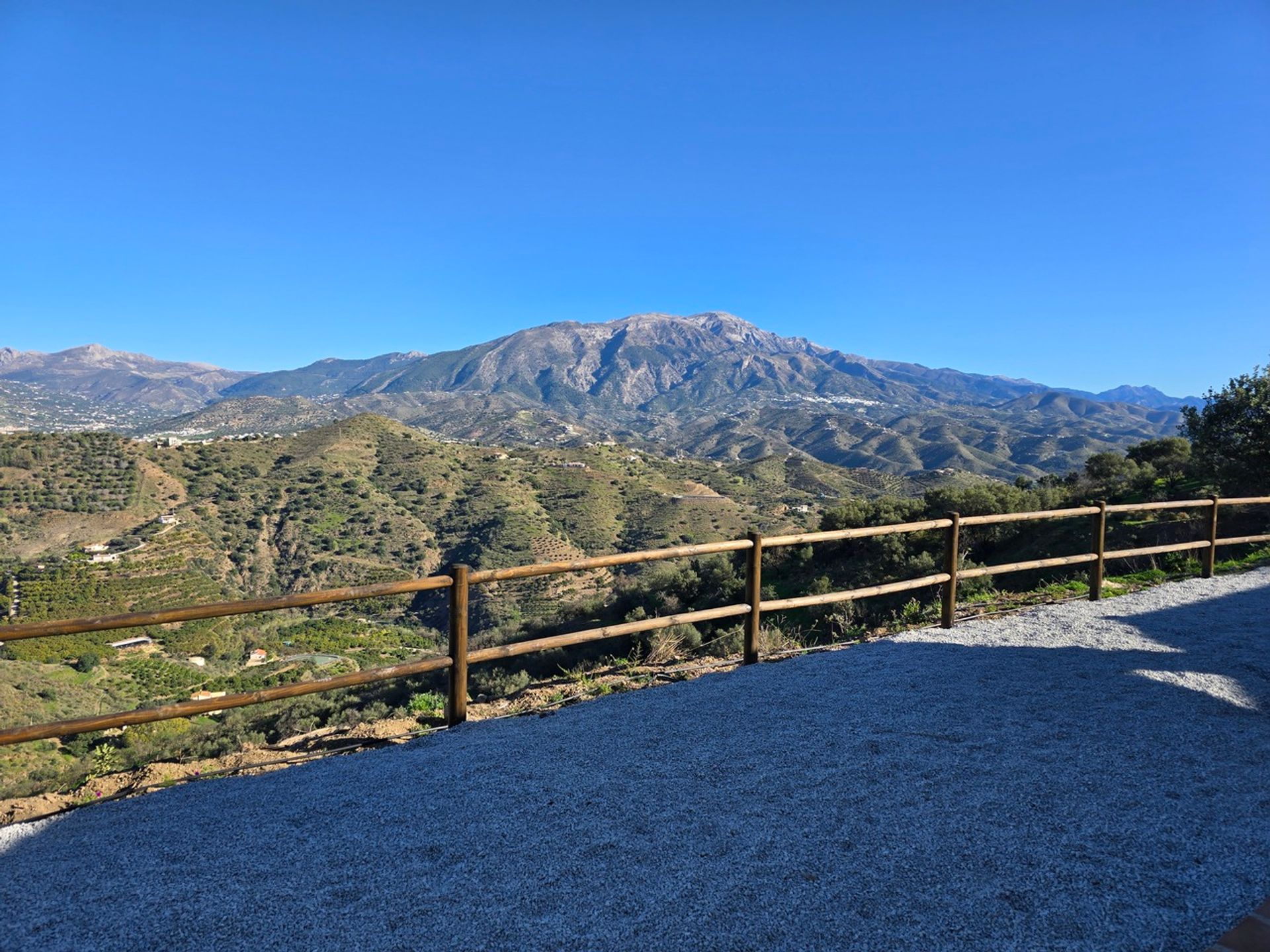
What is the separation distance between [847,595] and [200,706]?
16.8 ft

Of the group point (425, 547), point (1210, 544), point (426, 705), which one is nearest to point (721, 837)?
point (426, 705)

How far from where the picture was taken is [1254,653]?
5801mm

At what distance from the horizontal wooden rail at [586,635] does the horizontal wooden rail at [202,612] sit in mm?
618

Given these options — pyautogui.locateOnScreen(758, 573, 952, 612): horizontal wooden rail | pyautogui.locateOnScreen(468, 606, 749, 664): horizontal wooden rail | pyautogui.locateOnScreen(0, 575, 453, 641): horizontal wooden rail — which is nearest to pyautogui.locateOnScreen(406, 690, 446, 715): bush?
pyautogui.locateOnScreen(468, 606, 749, 664): horizontal wooden rail

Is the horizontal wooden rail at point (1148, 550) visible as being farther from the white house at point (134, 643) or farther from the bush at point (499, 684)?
the white house at point (134, 643)

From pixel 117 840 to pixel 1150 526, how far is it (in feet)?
54.4

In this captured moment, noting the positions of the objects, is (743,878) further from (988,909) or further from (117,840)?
(117,840)

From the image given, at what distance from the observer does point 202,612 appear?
3891 millimetres

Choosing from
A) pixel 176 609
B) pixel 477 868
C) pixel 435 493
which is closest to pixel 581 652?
pixel 176 609

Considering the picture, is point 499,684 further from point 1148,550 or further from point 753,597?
point 1148,550

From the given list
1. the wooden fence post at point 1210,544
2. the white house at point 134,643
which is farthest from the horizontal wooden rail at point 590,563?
the white house at point 134,643

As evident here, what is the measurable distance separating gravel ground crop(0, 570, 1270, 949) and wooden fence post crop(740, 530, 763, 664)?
1.07m

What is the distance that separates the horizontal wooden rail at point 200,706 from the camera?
3.45 m

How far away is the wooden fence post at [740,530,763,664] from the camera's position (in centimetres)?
572
